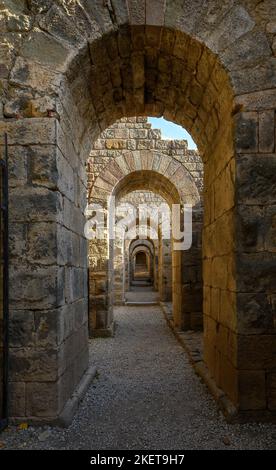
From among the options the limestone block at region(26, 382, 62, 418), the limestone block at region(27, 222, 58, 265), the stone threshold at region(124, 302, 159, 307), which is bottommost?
the stone threshold at region(124, 302, 159, 307)

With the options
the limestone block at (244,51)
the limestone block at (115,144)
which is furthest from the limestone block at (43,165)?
the limestone block at (115,144)

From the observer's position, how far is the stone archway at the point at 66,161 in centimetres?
266

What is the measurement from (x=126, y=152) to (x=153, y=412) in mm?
5566

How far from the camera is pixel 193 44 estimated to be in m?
2.91

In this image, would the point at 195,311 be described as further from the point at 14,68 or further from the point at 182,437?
the point at 14,68

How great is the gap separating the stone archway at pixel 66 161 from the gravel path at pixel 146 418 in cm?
18

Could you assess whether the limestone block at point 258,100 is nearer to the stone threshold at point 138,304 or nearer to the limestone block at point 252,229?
the limestone block at point 252,229

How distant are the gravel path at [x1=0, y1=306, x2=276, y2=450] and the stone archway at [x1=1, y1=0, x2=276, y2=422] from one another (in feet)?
0.60

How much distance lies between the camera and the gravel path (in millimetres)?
2492

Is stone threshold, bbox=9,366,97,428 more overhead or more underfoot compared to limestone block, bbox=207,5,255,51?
more underfoot

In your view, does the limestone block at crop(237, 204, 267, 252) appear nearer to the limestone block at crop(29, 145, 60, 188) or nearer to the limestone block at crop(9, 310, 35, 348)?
the limestone block at crop(29, 145, 60, 188)

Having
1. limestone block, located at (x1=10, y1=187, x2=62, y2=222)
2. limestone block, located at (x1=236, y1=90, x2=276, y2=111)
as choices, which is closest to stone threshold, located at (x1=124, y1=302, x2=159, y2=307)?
limestone block, located at (x1=10, y1=187, x2=62, y2=222)

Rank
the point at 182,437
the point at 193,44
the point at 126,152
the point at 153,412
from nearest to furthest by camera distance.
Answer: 1. the point at 182,437
2. the point at 193,44
3. the point at 153,412
4. the point at 126,152
